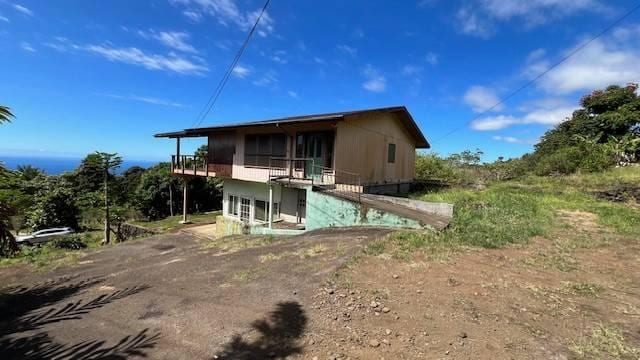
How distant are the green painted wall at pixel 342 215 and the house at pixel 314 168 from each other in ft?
0.10

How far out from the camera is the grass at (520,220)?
7.59 metres

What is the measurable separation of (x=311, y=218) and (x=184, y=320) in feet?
24.7

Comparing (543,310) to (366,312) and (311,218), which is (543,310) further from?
(311,218)

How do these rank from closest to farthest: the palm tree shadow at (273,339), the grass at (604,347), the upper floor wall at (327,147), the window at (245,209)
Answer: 1. the grass at (604,347)
2. the palm tree shadow at (273,339)
3. the upper floor wall at (327,147)
4. the window at (245,209)

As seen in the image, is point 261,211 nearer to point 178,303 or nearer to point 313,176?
point 313,176

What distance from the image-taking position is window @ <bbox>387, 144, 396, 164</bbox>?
17.3 metres

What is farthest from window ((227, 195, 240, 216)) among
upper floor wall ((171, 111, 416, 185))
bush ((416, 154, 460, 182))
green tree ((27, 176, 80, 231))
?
green tree ((27, 176, 80, 231))

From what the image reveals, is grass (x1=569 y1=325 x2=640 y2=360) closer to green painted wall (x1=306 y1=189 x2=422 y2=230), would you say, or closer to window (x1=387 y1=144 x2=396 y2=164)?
green painted wall (x1=306 y1=189 x2=422 y2=230)

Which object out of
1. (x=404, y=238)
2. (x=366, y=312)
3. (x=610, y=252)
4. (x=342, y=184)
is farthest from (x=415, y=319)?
(x=342, y=184)

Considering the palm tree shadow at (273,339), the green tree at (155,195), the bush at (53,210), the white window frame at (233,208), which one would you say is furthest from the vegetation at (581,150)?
the bush at (53,210)

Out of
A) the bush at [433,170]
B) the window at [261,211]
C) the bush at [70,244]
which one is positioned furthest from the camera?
the bush at [433,170]

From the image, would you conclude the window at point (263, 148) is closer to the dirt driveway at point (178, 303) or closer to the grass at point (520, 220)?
the dirt driveway at point (178, 303)

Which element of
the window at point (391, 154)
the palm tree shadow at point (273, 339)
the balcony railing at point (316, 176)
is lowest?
the palm tree shadow at point (273, 339)

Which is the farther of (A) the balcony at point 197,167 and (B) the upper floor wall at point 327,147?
(A) the balcony at point 197,167
